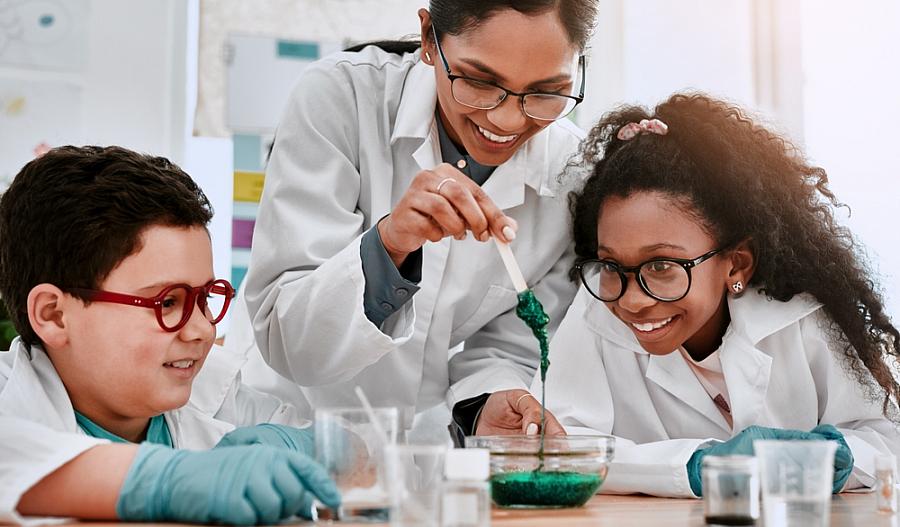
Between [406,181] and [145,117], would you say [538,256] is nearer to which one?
[406,181]

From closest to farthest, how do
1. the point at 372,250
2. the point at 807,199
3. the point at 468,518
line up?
the point at 468,518, the point at 372,250, the point at 807,199

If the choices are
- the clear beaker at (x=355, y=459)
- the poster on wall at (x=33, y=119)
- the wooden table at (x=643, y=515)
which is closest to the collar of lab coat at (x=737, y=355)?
Result: the wooden table at (x=643, y=515)

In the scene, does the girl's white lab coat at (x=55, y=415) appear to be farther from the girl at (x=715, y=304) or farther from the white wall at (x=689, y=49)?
the white wall at (x=689, y=49)

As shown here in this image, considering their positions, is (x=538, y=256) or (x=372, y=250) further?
(x=538, y=256)

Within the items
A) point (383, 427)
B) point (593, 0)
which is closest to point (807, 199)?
point (593, 0)

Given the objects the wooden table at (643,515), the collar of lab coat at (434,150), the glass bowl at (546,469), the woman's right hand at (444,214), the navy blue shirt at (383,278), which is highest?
the collar of lab coat at (434,150)

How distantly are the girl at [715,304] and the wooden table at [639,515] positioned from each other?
34 centimetres

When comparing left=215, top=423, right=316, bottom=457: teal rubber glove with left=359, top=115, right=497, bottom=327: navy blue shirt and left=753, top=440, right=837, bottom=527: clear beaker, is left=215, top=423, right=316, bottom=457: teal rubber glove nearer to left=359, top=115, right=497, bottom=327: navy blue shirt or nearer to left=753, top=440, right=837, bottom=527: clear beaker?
left=359, top=115, right=497, bottom=327: navy blue shirt

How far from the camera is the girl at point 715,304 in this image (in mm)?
1849

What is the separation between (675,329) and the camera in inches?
75.1

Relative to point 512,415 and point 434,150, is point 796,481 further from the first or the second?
point 434,150

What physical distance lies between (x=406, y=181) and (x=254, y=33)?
1.96m

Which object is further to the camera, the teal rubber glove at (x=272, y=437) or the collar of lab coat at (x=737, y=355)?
the collar of lab coat at (x=737, y=355)

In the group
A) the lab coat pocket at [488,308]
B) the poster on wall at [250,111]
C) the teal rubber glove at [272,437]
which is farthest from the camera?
the poster on wall at [250,111]
